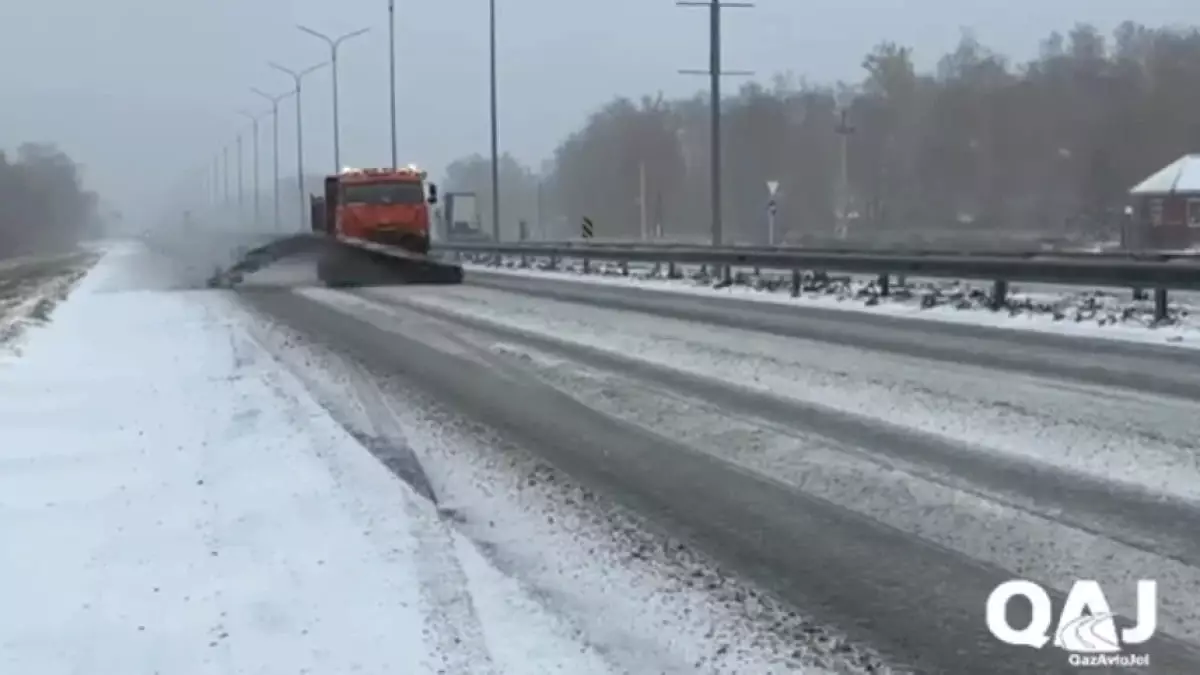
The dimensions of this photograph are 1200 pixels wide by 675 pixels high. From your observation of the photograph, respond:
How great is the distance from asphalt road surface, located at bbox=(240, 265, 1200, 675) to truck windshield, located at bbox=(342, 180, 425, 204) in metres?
21.0

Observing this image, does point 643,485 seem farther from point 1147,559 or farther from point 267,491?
point 1147,559

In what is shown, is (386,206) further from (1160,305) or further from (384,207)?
(1160,305)

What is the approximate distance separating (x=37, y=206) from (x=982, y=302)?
481ft

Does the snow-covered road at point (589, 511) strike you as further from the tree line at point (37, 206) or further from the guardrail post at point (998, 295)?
the tree line at point (37, 206)

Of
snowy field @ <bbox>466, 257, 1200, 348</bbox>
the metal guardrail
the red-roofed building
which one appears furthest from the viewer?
the red-roofed building

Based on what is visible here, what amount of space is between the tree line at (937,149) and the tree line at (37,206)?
4317 cm

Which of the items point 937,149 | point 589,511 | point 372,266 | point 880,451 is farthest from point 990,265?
point 937,149

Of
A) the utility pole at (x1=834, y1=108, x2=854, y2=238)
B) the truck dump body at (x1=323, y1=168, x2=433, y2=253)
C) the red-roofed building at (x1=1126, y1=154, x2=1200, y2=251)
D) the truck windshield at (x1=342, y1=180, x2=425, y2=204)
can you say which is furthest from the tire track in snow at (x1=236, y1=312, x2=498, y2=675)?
the red-roofed building at (x1=1126, y1=154, x2=1200, y2=251)

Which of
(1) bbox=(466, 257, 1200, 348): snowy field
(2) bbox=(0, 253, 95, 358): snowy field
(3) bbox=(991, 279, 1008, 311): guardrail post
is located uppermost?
(3) bbox=(991, 279, 1008, 311): guardrail post

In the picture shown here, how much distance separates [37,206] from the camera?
153875 millimetres

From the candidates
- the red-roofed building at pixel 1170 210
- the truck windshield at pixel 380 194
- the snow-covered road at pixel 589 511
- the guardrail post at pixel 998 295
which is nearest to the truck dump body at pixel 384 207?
the truck windshield at pixel 380 194

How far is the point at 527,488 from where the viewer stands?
8.82 m

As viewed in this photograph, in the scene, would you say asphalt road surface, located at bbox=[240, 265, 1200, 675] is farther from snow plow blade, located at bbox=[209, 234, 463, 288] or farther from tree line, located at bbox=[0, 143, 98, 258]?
tree line, located at bbox=[0, 143, 98, 258]

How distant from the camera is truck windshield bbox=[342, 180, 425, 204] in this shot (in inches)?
1570
